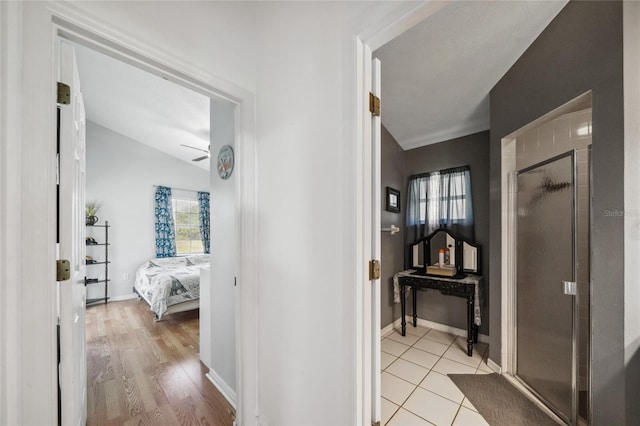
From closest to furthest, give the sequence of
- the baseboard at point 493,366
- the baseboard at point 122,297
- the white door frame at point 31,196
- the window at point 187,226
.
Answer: the white door frame at point 31,196 < the baseboard at point 493,366 < the baseboard at point 122,297 < the window at point 187,226

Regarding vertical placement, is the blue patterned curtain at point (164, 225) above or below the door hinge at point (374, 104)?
below

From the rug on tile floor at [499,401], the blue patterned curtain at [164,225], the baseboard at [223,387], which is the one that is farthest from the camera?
the blue patterned curtain at [164,225]

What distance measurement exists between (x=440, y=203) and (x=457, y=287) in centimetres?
105

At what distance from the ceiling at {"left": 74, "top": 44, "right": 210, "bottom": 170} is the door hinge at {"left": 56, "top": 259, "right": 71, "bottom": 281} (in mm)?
2128

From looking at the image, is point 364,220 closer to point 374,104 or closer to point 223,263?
point 374,104

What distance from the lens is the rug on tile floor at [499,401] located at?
170 centimetres

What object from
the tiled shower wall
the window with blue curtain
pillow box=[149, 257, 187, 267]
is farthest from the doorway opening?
pillow box=[149, 257, 187, 267]

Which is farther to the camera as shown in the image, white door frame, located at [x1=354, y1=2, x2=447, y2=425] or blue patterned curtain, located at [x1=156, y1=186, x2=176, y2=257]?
blue patterned curtain, located at [x1=156, y1=186, x2=176, y2=257]

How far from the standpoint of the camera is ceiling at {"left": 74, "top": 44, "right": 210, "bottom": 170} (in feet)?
9.82

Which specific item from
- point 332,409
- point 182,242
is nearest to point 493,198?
point 332,409

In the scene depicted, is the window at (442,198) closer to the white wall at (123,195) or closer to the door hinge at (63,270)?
the door hinge at (63,270)

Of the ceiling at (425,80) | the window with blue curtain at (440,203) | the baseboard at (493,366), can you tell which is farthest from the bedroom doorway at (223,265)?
the window with blue curtain at (440,203)

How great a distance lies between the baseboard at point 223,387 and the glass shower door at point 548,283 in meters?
2.29

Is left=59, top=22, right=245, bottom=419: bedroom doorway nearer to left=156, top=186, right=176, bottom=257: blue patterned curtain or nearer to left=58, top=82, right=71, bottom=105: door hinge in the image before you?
left=58, top=82, right=71, bottom=105: door hinge
